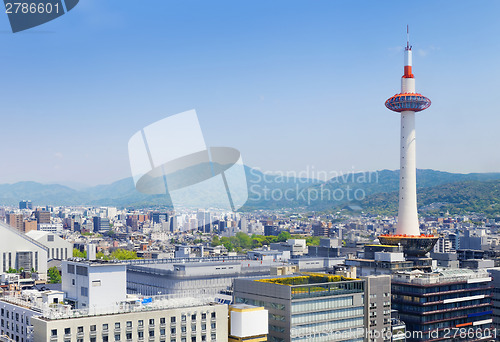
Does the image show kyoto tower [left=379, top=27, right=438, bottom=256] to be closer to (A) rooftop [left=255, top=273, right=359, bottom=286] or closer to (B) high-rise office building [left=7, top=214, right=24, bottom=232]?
(A) rooftop [left=255, top=273, right=359, bottom=286]

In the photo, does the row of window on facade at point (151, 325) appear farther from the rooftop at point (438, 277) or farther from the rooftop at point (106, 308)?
the rooftop at point (438, 277)

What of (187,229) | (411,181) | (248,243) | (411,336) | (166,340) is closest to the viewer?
(166,340)

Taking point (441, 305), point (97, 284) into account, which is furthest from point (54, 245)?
point (97, 284)

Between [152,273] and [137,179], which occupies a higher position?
[137,179]

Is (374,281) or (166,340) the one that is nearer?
(166,340)

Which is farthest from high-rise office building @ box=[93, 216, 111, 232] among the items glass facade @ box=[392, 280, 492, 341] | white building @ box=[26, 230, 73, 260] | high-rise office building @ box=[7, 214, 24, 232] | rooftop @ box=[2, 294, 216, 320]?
rooftop @ box=[2, 294, 216, 320]

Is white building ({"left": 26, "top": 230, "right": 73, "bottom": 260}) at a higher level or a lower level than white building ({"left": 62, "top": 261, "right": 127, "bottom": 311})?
lower

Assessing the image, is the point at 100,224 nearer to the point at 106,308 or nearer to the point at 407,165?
the point at 407,165

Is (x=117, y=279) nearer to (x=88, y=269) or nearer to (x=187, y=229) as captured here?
(x=88, y=269)

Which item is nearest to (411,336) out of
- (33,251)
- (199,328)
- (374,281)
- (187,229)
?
(374,281)
